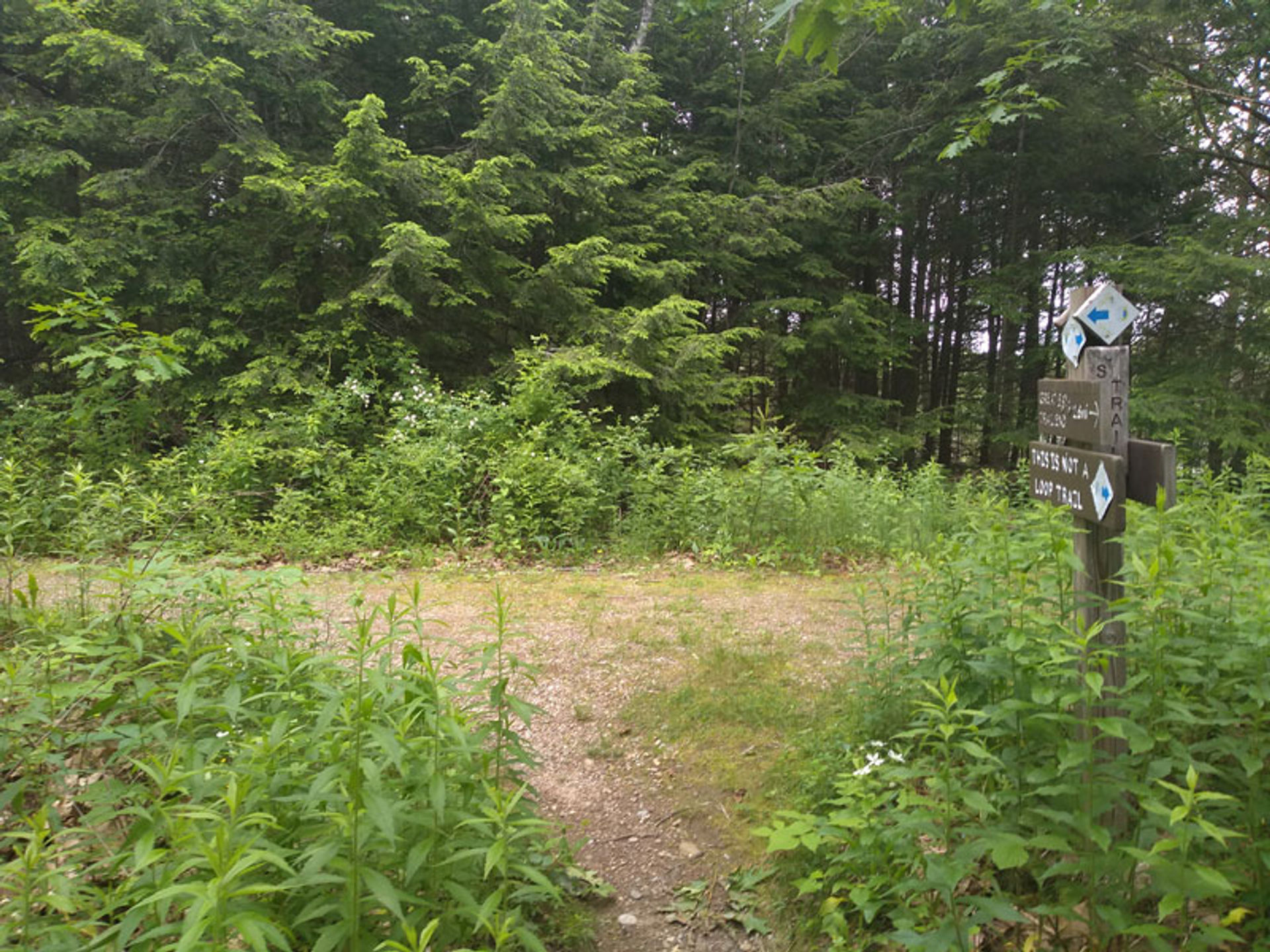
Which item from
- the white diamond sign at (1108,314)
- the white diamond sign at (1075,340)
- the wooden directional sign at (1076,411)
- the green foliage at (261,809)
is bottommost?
the green foliage at (261,809)

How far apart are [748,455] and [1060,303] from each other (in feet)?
36.9

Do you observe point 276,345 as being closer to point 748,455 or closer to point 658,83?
point 748,455

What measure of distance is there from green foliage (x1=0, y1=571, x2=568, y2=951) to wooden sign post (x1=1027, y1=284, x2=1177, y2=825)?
73.9 inches

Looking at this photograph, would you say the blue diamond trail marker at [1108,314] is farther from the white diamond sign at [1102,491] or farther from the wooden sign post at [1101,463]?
the white diamond sign at [1102,491]

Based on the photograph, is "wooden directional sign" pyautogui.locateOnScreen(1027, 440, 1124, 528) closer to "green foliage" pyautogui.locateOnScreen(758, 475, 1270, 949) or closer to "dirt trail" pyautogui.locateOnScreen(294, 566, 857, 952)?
"green foliage" pyautogui.locateOnScreen(758, 475, 1270, 949)

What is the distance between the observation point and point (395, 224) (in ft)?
30.3

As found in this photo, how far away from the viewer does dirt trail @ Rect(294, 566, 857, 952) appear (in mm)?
2748

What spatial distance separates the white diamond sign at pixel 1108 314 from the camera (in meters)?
2.52

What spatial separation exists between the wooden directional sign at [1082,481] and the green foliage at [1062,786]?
0.11 m

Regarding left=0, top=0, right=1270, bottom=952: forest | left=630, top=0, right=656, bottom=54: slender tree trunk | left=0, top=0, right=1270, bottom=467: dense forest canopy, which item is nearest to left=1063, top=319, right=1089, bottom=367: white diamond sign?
left=0, top=0, right=1270, bottom=952: forest

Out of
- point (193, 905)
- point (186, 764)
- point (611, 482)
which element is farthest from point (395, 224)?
point (193, 905)

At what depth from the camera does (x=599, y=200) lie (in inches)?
449

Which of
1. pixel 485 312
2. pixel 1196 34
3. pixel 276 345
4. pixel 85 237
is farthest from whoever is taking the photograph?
pixel 1196 34

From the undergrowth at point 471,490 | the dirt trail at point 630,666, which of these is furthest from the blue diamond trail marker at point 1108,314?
the undergrowth at point 471,490
